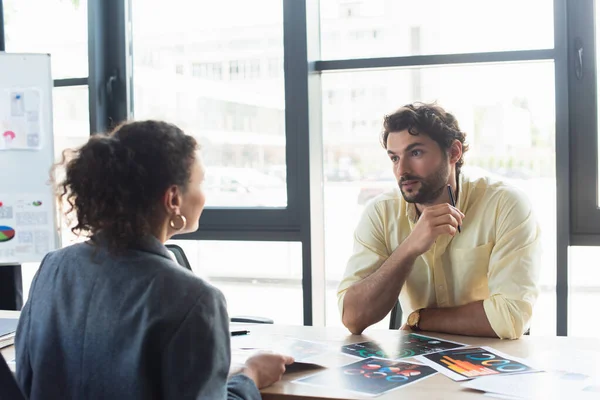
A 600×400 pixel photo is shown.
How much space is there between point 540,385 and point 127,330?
3.08 feet

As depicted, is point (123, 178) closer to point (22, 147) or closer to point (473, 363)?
point (473, 363)

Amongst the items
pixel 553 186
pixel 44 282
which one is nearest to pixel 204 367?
pixel 44 282

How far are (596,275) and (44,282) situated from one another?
243 centimetres

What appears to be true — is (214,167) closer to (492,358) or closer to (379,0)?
(379,0)

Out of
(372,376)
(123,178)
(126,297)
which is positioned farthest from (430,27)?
(126,297)

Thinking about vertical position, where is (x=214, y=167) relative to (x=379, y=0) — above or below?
below

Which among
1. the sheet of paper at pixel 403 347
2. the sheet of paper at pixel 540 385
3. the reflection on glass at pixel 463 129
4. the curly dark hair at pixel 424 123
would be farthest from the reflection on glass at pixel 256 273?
the sheet of paper at pixel 540 385

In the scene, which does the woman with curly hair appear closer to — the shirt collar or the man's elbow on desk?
the shirt collar

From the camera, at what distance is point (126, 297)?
116 centimetres

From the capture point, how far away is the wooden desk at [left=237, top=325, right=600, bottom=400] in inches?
56.9

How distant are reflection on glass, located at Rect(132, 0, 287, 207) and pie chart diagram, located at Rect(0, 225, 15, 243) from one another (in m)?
0.92

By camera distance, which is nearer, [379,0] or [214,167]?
[379,0]

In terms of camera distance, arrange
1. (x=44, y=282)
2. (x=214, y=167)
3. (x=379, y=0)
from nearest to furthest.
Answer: (x=44, y=282), (x=379, y=0), (x=214, y=167)

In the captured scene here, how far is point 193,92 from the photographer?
3424 mm
